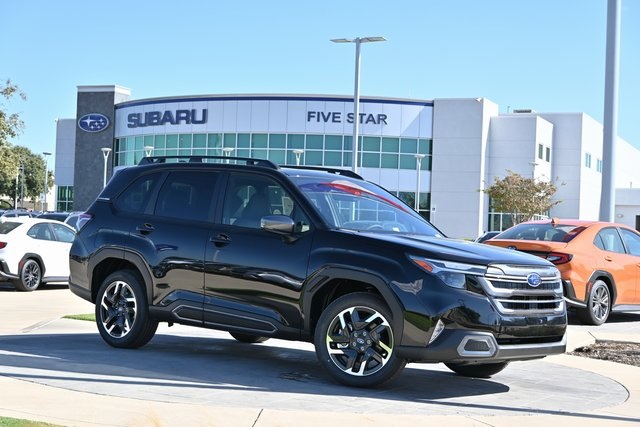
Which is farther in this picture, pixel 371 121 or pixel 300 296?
pixel 371 121

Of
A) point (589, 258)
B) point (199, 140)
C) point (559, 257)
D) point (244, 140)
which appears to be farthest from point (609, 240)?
point (199, 140)

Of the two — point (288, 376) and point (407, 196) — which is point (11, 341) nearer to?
point (288, 376)

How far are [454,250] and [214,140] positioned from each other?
5703 cm

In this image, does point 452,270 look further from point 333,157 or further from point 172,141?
point 172,141

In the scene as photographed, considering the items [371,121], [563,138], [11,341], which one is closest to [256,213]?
[11,341]

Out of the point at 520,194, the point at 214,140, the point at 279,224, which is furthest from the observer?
the point at 214,140

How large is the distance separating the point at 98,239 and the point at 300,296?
2754 mm

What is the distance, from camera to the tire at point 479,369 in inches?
338

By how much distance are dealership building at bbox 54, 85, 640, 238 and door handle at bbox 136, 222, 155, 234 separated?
49.1 metres

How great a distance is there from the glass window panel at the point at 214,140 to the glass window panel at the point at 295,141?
16.6ft

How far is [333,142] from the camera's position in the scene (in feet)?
200

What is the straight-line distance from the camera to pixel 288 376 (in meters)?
8.12

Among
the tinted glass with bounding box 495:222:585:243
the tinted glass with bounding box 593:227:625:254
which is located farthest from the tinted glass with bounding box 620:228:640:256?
the tinted glass with bounding box 495:222:585:243

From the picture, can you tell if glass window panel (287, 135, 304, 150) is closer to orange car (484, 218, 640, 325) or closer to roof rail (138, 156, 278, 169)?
orange car (484, 218, 640, 325)
